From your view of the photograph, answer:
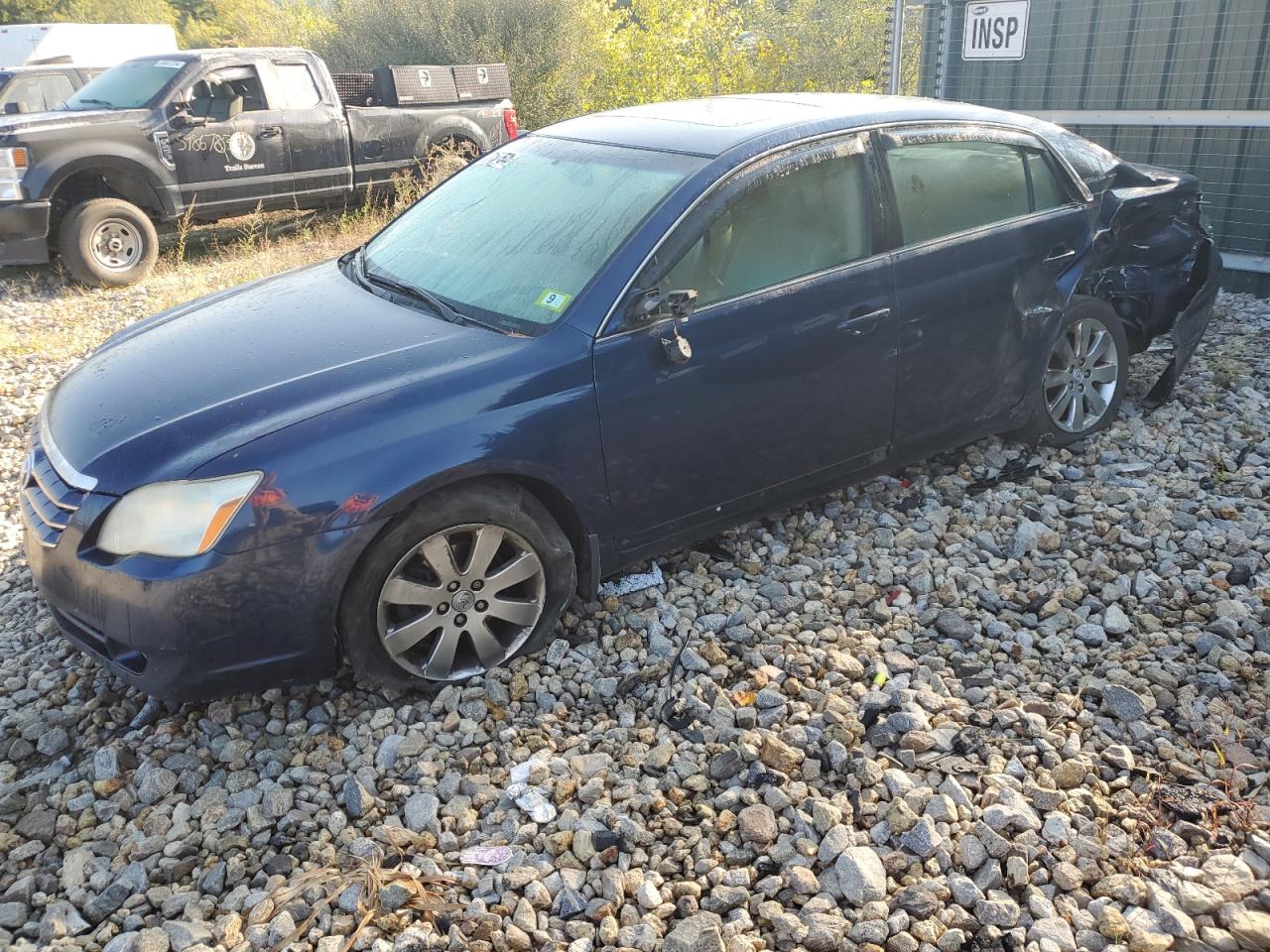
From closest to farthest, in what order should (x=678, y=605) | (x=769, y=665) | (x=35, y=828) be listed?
1. (x=35, y=828)
2. (x=769, y=665)
3. (x=678, y=605)

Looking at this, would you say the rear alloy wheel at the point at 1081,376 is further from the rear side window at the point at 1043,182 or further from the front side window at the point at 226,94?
the front side window at the point at 226,94

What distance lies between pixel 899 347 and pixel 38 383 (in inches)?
222

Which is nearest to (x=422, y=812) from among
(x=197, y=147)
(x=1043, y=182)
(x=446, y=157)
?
(x=1043, y=182)

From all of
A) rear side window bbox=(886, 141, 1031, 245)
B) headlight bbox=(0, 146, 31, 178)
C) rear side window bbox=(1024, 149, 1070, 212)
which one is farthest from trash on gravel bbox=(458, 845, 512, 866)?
headlight bbox=(0, 146, 31, 178)

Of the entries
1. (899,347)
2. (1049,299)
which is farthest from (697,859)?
(1049,299)

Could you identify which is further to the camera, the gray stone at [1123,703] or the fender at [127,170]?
the fender at [127,170]

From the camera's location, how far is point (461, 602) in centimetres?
350

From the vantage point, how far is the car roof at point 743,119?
4035mm

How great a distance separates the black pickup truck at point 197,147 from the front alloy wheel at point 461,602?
283 inches

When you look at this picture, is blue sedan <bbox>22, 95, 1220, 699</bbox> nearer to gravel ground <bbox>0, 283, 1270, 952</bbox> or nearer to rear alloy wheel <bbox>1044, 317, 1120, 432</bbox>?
rear alloy wheel <bbox>1044, 317, 1120, 432</bbox>

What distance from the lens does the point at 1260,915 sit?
2611 millimetres

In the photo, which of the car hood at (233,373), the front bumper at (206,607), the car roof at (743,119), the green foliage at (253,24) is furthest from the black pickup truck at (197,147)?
the green foliage at (253,24)

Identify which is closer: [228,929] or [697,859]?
[228,929]

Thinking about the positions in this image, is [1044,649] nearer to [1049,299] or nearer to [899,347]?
[899,347]
